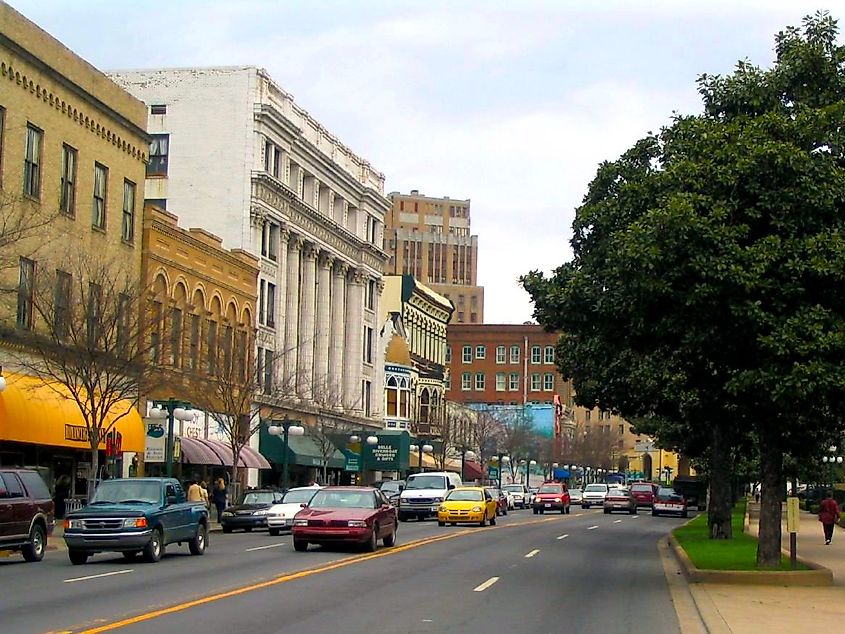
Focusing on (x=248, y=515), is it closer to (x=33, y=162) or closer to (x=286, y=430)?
(x=286, y=430)

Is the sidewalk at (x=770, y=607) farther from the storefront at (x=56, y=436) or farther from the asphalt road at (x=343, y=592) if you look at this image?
the storefront at (x=56, y=436)

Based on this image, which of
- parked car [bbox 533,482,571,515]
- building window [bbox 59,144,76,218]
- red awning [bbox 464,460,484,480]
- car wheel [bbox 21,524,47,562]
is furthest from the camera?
red awning [bbox 464,460,484,480]

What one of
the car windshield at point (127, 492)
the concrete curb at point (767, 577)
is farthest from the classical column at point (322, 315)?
the concrete curb at point (767, 577)

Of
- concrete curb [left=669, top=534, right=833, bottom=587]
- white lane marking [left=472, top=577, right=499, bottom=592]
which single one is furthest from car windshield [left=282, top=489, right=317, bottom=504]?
concrete curb [left=669, top=534, right=833, bottom=587]

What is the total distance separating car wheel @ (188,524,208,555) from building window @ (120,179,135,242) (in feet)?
65.1

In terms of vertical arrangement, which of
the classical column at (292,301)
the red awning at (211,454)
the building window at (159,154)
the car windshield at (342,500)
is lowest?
the car windshield at (342,500)

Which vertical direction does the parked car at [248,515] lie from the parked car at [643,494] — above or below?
above

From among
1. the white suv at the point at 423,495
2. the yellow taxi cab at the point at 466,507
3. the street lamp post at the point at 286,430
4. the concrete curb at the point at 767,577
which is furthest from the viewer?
the white suv at the point at 423,495

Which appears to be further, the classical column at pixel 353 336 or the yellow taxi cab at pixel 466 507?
the classical column at pixel 353 336

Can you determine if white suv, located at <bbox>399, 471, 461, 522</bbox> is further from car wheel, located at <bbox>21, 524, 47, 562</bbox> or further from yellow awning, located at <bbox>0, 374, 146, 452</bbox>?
car wheel, located at <bbox>21, 524, 47, 562</bbox>

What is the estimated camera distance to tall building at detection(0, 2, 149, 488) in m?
37.6

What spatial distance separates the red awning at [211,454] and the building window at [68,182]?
1230 cm

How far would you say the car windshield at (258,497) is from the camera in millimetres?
43656

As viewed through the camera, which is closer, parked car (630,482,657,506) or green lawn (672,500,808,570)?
green lawn (672,500,808,570)
